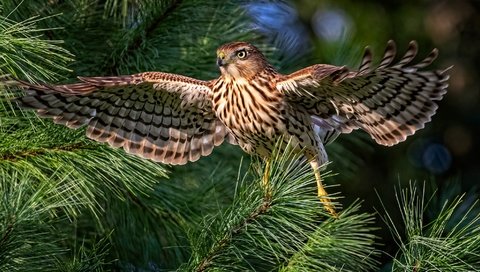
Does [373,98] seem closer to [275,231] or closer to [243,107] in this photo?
[243,107]

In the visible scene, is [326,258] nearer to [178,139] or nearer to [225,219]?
[225,219]

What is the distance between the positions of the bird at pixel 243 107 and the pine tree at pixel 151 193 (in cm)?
10

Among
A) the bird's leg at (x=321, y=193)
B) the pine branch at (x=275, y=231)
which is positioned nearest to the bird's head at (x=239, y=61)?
the bird's leg at (x=321, y=193)

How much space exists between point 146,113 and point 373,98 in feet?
3.09

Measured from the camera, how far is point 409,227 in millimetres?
3471

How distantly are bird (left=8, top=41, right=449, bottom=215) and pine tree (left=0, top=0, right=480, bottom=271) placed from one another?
10cm

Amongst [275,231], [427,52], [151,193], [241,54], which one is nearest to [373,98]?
[241,54]

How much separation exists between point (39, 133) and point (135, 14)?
967 mm

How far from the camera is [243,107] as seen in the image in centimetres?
420

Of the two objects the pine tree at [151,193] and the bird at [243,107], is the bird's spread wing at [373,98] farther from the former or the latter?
the pine tree at [151,193]

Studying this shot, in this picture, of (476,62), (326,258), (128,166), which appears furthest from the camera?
→ (476,62)

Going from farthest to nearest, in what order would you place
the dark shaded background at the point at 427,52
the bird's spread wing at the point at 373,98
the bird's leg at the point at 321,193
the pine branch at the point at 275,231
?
the dark shaded background at the point at 427,52, the bird's spread wing at the point at 373,98, the bird's leg at the point at 321,193, the pine branch at the point at 275,231

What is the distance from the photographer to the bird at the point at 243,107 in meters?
3.94

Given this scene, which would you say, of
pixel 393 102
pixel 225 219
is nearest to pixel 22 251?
pixel 225 219
